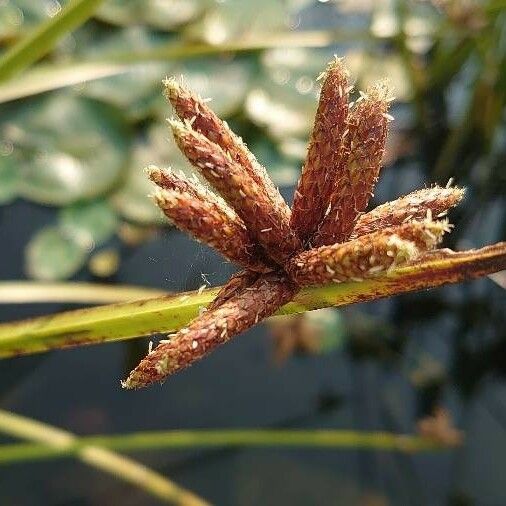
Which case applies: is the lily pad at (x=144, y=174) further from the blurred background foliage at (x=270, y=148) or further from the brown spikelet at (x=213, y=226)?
the brown spikelet at (x=213, y=226)

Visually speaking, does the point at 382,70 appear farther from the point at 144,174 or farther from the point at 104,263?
the point at 104,263

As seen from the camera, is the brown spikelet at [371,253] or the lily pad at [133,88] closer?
the brown spikelet at [371,253]

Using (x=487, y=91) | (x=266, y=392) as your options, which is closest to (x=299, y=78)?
(x=487, y=91)

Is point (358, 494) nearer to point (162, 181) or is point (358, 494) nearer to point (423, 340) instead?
point (423, 340)

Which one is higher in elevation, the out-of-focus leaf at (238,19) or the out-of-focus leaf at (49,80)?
the out-of-focus leaf at (238,19)

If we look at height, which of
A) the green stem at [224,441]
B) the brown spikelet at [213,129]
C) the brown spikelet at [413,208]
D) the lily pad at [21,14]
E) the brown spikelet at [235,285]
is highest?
the lily pad at [21,14]

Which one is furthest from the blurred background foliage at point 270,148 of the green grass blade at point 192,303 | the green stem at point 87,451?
the green grass blade at point 192,303
